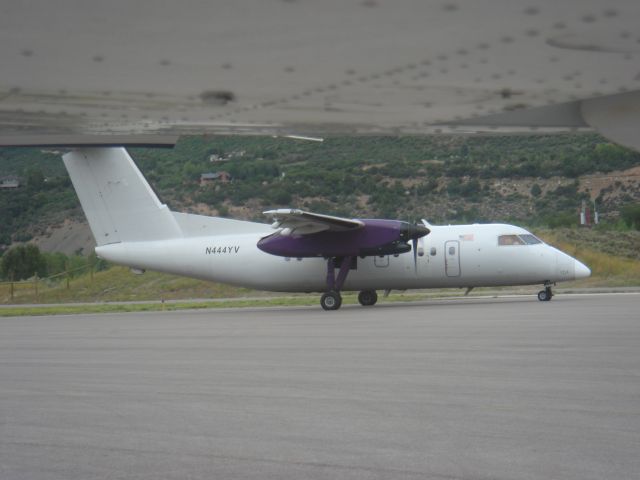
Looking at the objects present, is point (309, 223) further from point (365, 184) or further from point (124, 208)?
point (365, 184)

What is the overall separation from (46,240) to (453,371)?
59.2 meters

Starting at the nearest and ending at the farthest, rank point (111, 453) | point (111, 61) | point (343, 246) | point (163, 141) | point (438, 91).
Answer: point (111, 61), point (438, 91), point (163, 141), point (111, 453), point (343, 246)

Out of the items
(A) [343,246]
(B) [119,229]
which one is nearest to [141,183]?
(B) [119,229]

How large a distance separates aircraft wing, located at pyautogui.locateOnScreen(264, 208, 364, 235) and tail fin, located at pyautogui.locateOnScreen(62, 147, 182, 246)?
11.7 ft

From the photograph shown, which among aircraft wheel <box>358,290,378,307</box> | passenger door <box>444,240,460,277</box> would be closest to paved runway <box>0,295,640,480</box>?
passenger door <box>444,240,460,277</box>

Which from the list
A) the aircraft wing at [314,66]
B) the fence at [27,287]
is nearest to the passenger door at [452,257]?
the aircraft wing at [314,66]

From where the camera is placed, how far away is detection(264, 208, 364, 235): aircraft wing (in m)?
22.0

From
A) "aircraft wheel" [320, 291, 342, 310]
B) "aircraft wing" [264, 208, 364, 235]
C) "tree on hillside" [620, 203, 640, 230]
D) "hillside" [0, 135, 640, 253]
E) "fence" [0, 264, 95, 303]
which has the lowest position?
"aircraft wheel" [320, 291, 342, 310]

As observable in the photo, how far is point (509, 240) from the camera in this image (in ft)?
76.2

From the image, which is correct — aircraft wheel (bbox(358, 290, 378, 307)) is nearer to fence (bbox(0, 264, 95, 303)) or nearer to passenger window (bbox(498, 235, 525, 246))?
passenger window (bbox(498, 235, 525, 246))

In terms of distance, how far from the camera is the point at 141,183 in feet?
81.6

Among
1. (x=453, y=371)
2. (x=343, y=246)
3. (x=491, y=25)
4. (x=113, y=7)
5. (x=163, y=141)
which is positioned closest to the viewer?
(x=113, y=7)

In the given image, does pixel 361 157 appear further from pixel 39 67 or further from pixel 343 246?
pixel 39 67

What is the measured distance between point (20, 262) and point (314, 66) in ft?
156
